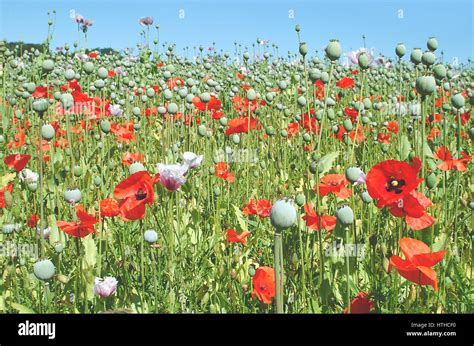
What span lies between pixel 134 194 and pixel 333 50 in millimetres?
748

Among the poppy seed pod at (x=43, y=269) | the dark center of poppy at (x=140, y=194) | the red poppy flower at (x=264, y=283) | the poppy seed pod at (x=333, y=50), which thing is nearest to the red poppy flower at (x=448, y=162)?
the poppy seed pod at (x=333, y=50)

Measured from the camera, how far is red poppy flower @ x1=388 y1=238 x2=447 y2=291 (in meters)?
1.12

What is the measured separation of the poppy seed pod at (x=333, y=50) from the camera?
1616 millimetres

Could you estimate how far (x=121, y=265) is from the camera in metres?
1.88

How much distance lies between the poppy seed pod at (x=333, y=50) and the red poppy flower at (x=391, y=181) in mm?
430

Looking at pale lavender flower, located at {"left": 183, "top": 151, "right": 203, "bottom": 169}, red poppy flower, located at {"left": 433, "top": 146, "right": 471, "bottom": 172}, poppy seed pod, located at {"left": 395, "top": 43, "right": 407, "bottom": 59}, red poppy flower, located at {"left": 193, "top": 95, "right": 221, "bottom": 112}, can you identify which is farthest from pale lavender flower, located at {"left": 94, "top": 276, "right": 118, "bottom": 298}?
poppy seed pod, located at {"left": 395, "top": 43, "right": 407, "bottom": 59}

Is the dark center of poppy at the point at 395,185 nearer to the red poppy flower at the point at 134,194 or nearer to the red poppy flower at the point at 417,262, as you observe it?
the red poppy flower at the point at 417,262

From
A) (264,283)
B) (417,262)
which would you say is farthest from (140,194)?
(417,262)

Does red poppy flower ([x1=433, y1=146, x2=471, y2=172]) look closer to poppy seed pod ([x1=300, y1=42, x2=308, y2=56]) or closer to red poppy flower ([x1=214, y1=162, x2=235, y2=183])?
poppy seed pod ([x1=300, y1=42, x2=308, y2=56])

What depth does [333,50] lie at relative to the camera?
64.1 inches

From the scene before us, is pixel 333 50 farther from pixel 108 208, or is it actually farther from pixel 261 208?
pixel 108 208
